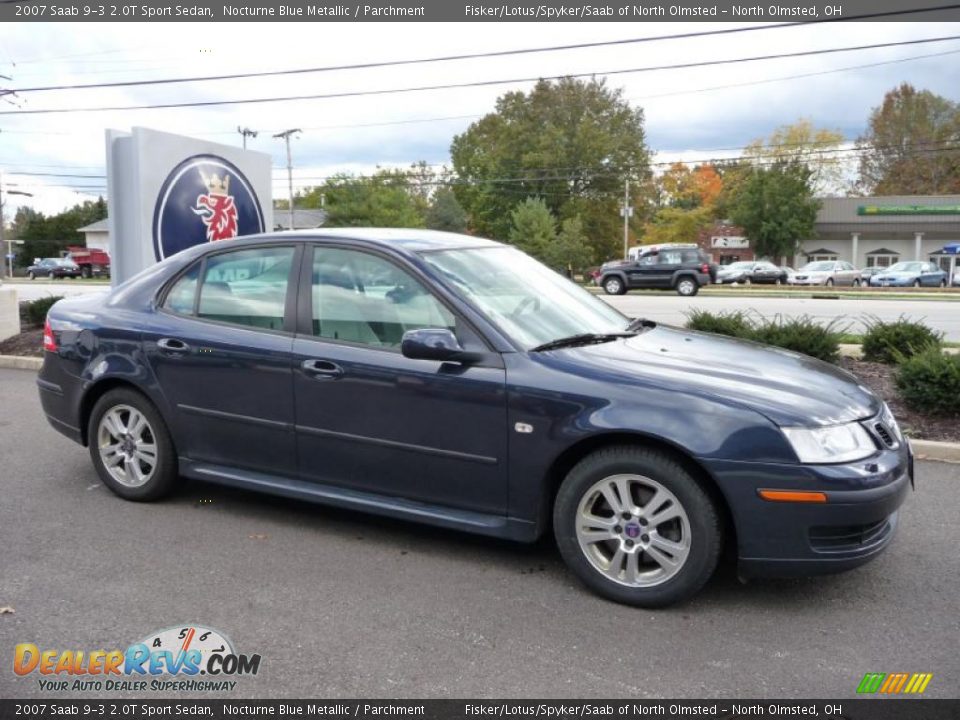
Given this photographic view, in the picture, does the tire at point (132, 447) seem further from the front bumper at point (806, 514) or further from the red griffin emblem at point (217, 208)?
the red griffin emblem at point (217, 208)

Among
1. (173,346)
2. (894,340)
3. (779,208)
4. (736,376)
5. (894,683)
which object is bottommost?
(894,683)

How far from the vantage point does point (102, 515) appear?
4.71m

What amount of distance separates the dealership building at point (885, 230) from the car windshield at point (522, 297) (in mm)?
57570

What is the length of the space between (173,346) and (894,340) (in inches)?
272

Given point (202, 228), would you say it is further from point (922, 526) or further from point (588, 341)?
point (922, 526)

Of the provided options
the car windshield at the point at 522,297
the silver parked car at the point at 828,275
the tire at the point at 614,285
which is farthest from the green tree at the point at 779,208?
the car windshield at the point at 522,297

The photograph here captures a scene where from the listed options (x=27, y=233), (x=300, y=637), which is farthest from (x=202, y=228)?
(x=27, y=233)

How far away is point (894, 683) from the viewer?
2.95m

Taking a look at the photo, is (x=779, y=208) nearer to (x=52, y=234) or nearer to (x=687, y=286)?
(x=687, y=286)

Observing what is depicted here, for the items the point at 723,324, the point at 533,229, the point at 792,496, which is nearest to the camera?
the point at 792,496

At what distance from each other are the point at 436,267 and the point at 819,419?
195cm

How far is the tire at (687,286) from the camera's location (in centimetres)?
2850

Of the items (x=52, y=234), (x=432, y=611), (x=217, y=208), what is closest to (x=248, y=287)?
(x=432, y=611)

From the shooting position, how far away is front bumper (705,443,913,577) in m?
3.26
